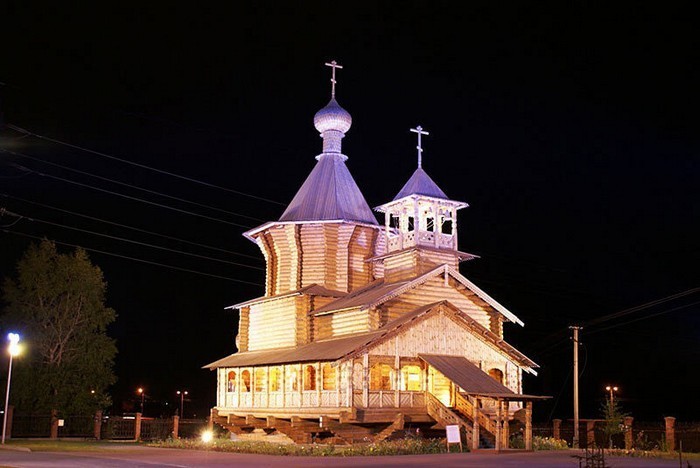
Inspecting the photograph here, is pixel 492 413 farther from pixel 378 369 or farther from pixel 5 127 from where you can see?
pixel 5 127

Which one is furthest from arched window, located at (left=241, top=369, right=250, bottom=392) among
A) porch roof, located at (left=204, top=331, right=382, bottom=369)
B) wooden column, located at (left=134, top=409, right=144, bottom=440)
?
wooden column, located at (left=134, top=409, right=144, bottom=440)

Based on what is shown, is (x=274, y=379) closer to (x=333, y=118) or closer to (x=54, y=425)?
(x=54, y=425)

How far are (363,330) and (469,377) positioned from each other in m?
5.34

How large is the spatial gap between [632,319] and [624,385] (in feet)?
33.2

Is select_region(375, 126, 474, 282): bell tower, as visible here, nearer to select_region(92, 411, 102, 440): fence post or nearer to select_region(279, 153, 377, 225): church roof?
select_region(279, 153, 377, 225): church roof

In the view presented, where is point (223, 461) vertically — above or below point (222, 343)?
below

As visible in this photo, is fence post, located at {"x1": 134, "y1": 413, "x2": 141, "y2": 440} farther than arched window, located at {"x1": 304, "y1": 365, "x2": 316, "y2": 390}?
A: Yes

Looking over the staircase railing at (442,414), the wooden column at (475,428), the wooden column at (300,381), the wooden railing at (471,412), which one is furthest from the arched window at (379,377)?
the wooden column at (475,428)

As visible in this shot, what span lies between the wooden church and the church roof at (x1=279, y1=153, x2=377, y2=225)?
0.24ft

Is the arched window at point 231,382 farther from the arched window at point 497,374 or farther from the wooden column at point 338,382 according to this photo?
the arched window at point 497,374

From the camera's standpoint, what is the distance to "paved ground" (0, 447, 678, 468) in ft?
82.6

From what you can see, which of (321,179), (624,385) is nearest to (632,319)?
(624,385)

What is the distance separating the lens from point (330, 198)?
149 ft

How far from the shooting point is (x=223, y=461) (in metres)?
26.7
